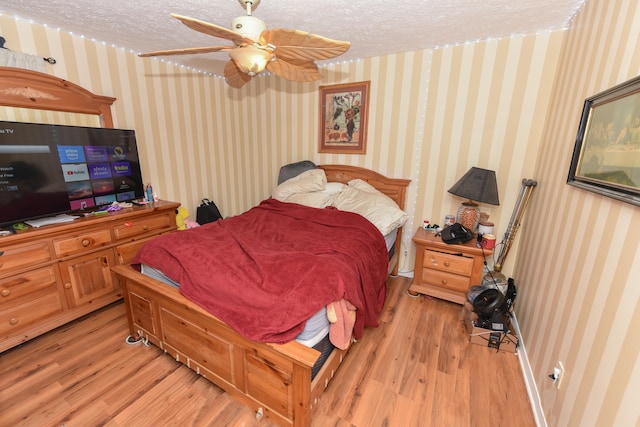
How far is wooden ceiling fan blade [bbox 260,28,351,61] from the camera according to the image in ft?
4.32

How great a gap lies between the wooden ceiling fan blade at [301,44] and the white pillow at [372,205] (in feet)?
5.22

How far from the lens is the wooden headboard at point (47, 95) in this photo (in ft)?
6.68

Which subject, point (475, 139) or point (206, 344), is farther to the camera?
point (475, 139)

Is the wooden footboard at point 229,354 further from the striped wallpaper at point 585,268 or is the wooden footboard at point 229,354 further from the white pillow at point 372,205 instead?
the white pillow at point 372,205

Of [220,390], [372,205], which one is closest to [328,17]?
[372,205]

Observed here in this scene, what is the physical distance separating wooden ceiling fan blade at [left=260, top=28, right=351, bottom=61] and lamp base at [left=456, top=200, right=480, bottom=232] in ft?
6.52

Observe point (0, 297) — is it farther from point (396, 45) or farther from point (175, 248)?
point (396, 45)

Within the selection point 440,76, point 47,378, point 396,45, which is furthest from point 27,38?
point 440,76

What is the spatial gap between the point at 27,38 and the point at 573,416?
425 cm

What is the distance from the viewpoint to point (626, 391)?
0.96 metres

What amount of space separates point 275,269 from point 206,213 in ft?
7.46

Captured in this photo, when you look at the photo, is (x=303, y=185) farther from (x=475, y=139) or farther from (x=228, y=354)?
(x=228, y=354)

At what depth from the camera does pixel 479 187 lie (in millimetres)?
2473

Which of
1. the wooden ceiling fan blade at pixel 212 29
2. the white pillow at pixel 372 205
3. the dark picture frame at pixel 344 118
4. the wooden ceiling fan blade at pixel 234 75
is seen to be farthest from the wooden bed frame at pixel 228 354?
the dark picture frame at pixel 344 118
